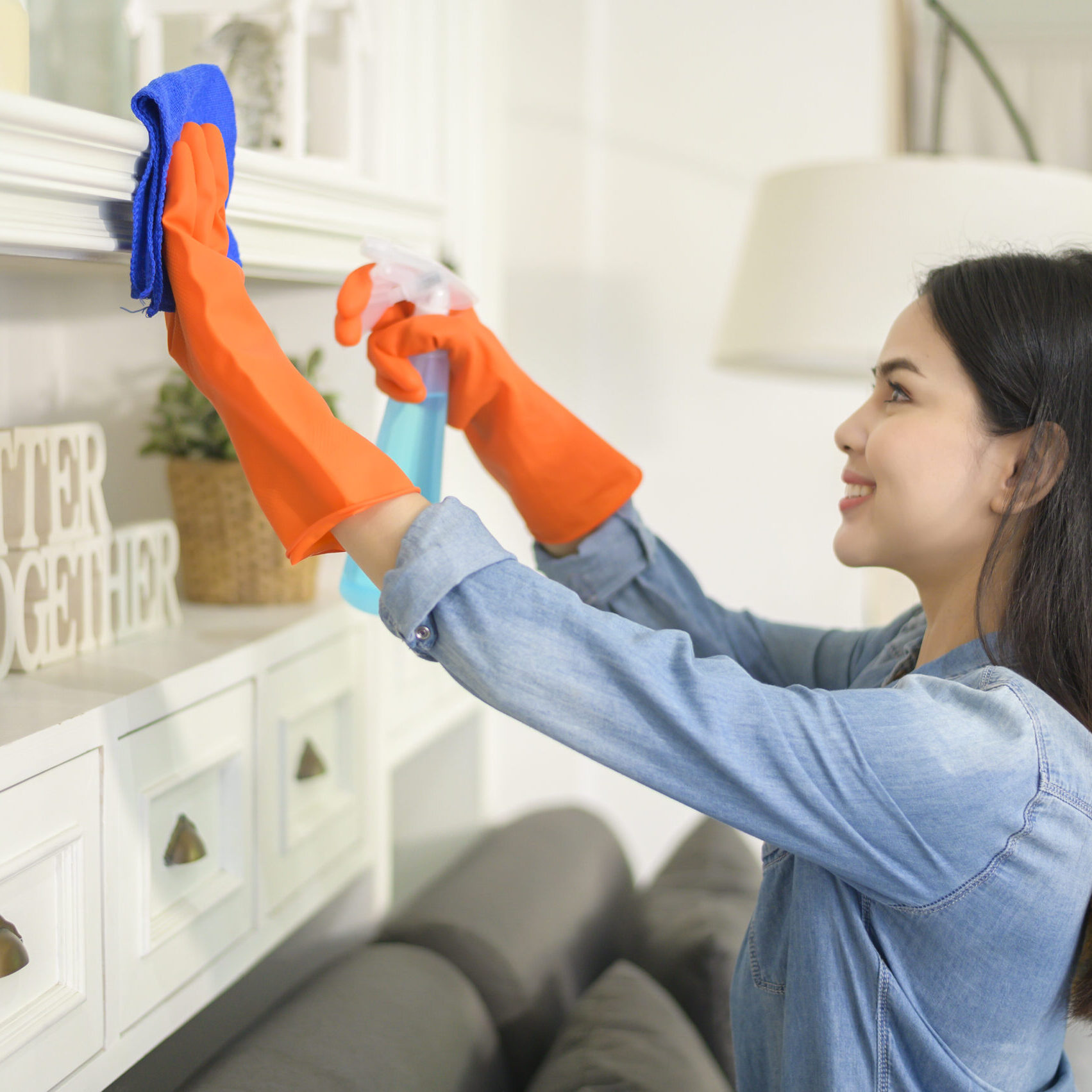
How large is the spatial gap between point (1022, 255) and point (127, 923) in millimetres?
828

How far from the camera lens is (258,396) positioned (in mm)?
662

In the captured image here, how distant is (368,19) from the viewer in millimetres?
1103

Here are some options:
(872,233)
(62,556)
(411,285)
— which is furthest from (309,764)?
(872,233)

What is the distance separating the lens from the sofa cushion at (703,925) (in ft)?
4.11

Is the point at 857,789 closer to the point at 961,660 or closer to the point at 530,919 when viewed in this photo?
the point at 961,660

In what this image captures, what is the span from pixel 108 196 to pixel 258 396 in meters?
0.16

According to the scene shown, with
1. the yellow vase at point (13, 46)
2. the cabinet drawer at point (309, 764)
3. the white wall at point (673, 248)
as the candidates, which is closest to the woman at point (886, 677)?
the yellow vase at point (13, 46)

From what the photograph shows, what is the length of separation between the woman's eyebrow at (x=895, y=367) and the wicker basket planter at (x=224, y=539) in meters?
0.59

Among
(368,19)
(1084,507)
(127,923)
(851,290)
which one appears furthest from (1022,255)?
(127,923)

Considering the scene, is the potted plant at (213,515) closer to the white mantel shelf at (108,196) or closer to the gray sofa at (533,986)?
the white mantel shelf at (108,196)

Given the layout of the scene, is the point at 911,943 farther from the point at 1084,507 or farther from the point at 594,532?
the point at 594,532

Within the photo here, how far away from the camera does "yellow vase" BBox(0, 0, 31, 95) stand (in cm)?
70

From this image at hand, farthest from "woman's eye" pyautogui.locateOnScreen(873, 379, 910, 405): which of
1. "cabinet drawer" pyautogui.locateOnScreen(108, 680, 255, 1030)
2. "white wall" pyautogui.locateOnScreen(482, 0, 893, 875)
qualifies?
Result: "white wall" pyautogui.locateOnScreen(482, 0, 893, 875)

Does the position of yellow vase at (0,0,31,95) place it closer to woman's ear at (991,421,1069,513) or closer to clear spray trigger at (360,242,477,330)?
clear spray trigger at (360,242,477,330)
